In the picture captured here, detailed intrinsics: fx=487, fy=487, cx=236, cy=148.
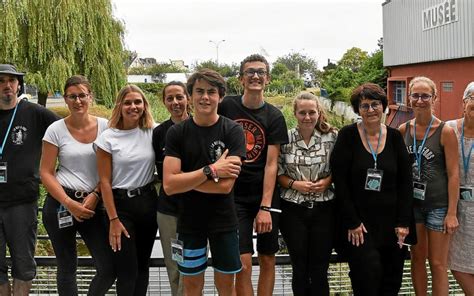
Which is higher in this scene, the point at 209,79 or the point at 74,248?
the point at 209,79

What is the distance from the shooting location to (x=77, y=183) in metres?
3.23

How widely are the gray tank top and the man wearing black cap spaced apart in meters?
2.60

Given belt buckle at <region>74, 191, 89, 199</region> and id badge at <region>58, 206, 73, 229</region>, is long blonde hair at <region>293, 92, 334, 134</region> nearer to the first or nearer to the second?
belt buckle at <region>74, 191, 89, 199</region>

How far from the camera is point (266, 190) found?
3.20 metres

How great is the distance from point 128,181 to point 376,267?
5.61 ft

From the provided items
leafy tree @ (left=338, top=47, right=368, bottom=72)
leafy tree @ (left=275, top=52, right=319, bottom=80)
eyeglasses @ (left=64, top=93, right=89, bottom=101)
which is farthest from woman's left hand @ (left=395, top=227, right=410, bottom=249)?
leafy tree @ (left=275, top=52, right=319, bottom=80)

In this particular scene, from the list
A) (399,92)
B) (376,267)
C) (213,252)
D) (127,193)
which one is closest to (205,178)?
(213,252)

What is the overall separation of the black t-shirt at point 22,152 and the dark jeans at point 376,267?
2.23 m

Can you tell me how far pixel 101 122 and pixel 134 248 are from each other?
35.2 inches

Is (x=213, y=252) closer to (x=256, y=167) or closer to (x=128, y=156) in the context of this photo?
(x=256, y=167)

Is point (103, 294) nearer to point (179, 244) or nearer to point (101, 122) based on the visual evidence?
point (179, 244)

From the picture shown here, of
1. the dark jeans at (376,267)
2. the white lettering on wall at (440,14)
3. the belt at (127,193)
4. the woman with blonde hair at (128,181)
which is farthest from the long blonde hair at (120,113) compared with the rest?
the white lettering on wall at (440,14)

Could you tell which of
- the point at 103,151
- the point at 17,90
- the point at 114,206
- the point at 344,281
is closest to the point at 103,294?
the point at 114,206

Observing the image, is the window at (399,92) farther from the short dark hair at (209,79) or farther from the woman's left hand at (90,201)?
the woman's left hand at (90,201)
